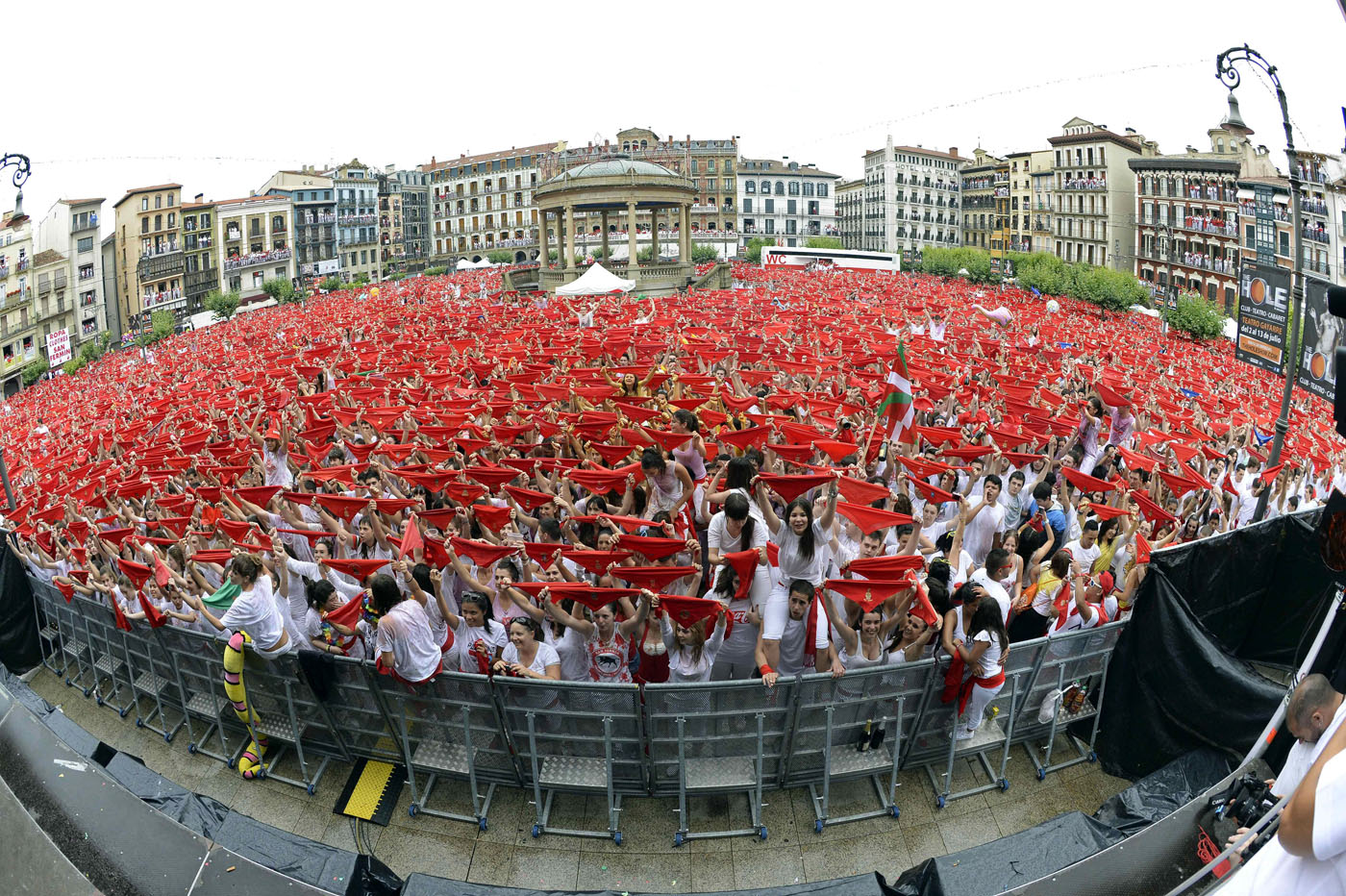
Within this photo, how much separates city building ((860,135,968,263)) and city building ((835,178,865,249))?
1193 mm

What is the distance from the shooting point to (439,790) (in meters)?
7.51

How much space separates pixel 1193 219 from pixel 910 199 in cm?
6474

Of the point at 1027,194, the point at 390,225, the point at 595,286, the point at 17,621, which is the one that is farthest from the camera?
the point at 390,225

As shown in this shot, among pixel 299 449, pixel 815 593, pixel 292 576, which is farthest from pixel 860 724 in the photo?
pixel 299 449

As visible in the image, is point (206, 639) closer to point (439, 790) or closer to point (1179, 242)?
point (439, 790)

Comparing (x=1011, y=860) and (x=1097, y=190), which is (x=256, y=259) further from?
(x=1011, y=860)

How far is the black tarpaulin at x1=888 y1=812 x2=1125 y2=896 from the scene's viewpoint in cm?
511

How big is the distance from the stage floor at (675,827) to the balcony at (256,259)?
107 metres

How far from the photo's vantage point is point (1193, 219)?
70.6 m

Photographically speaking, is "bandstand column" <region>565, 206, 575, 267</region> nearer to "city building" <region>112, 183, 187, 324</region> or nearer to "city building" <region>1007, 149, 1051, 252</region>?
"city building" <region>112, 183, 187, 324</region>

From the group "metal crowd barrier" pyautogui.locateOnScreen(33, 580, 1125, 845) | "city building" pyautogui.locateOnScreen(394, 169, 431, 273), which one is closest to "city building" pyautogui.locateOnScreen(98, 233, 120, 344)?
"city building" pyautogui.locateOnScreen(394, 169, 431, 273)

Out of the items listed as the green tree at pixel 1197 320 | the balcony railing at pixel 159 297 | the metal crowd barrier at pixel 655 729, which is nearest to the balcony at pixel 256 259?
the balcony railing at pixel 159 297

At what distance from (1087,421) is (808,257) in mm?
58732

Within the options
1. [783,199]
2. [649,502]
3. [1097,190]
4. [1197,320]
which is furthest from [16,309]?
[783,199]
